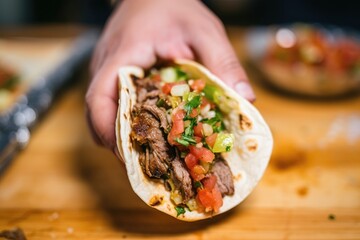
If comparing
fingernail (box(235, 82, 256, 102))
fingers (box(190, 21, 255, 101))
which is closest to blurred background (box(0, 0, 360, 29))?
fingers (box(190, 21, 255, 101))

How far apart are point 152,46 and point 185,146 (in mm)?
741

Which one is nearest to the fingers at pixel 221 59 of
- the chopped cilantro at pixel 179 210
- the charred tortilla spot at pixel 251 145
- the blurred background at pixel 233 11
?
the charred tortilla spot at pixel 251 145

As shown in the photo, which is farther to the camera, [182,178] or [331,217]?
[331,217]

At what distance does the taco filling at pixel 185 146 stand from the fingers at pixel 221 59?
0.63 feet

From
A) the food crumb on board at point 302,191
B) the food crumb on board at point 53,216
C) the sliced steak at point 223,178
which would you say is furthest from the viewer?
the food crumb on board at point 302,191

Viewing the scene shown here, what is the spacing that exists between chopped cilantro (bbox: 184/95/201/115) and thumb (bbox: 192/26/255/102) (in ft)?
0.97

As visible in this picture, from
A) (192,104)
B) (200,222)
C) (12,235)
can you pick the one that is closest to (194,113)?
(192,104)

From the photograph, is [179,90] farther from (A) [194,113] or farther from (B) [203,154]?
(B) [203,154]

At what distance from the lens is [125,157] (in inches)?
77.7

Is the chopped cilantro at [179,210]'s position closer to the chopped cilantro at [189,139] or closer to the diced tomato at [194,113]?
the chopped cilantro at [189,139]

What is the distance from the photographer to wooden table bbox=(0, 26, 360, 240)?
87.5 inches

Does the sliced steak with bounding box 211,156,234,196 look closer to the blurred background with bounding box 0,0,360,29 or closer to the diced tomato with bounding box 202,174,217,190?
the diced tomato with bounding box 202,174,217,190

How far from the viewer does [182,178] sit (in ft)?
6.47

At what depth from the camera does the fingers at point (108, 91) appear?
2.21 meters
